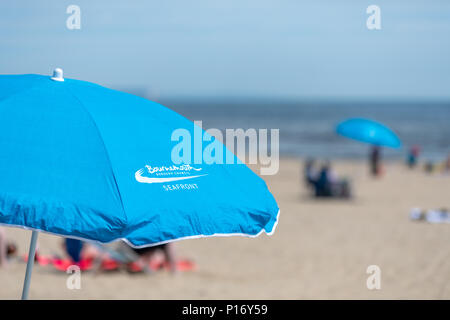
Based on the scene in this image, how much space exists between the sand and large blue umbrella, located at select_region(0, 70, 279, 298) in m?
4.27

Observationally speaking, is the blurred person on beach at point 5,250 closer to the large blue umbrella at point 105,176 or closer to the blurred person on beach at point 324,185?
the large blue umbrella at point 105,176

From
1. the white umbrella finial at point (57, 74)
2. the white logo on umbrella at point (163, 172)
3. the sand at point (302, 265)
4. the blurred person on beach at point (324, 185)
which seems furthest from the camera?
the blurred person on beach at point (324, 185)

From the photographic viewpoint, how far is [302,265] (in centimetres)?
877

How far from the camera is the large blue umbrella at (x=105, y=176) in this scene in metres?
2.39

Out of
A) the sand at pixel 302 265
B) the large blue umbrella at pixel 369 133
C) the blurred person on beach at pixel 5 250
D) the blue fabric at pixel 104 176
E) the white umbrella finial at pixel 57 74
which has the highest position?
the large blue umbrella at pixel 369 133

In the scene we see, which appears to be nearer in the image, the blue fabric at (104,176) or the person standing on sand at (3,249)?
the blue fabric at (104,176)

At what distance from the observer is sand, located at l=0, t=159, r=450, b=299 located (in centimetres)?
721

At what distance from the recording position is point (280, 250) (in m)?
9.63

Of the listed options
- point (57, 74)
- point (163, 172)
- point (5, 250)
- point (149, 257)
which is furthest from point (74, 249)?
point (163, 172)

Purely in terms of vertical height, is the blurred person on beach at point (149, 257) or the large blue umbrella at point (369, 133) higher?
the large blue umbrella at point (369, 133)

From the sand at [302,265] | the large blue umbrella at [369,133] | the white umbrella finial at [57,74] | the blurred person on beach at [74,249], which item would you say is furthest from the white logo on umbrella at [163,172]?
the large blue umbrella at [369,133]

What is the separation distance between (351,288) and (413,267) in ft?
4.93

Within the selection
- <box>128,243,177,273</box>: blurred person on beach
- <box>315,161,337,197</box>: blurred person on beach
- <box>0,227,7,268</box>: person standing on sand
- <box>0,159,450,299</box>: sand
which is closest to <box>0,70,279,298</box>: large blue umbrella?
<box>0,159,450,299</box>: sand
